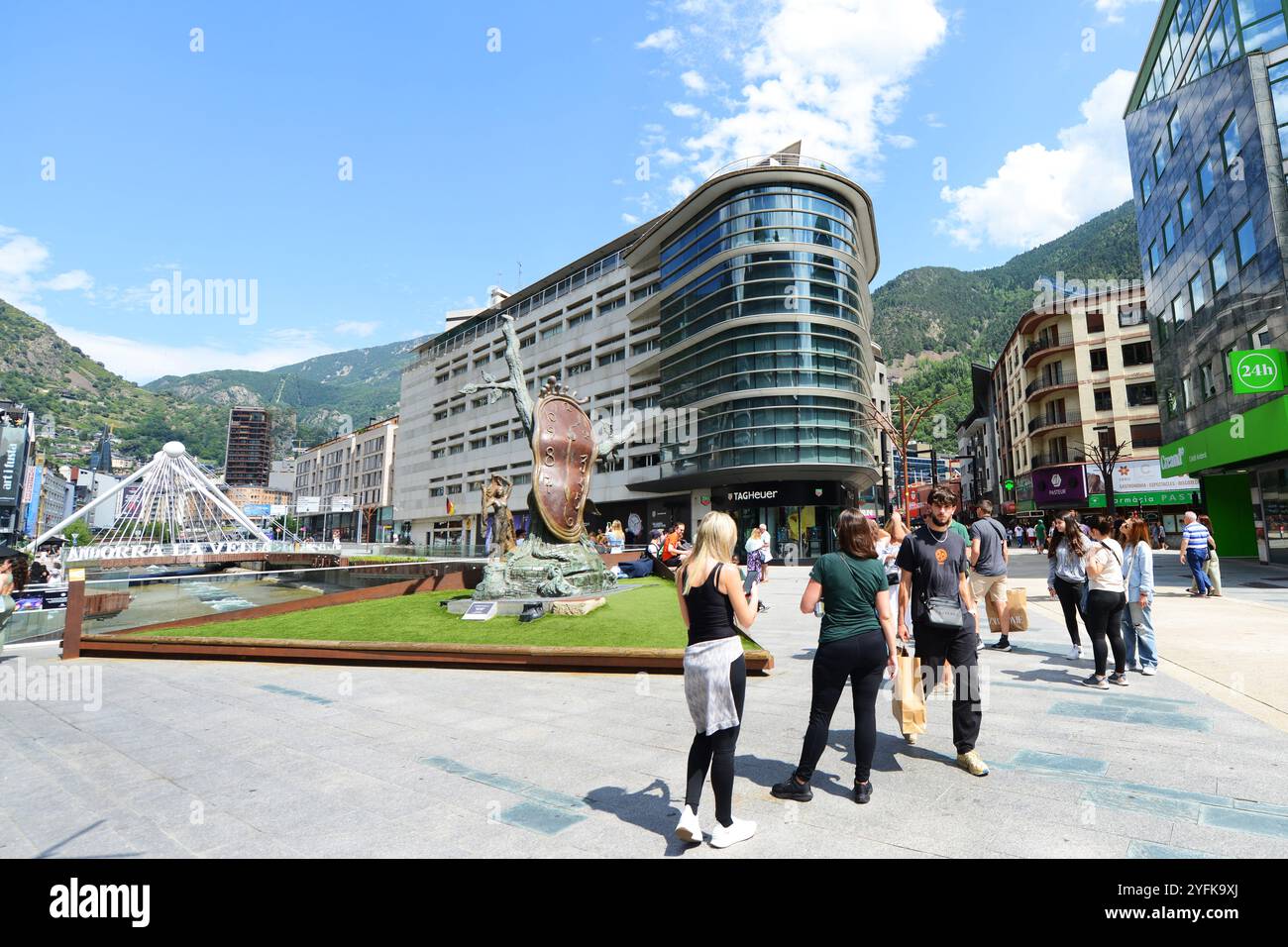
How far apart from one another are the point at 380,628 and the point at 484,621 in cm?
206

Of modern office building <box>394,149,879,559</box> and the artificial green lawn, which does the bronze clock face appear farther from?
modern office building <box>394,149,879,559</box>

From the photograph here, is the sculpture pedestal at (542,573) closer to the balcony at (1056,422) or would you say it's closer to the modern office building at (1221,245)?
the modern office building at (1221,245)

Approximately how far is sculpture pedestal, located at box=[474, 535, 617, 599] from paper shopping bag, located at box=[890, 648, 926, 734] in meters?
9.40

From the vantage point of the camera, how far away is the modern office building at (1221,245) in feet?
64.3

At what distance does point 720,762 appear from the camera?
341 centimetres

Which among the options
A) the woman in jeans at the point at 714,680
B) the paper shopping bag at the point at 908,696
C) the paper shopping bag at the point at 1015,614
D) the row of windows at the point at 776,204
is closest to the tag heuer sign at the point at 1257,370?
the paper shopping bag at the point at 1015,614

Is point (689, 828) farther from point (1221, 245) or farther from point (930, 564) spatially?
point (1221, 245)

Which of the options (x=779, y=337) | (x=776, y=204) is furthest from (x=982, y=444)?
(x=776, y=204)

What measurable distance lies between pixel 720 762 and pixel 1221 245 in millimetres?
29639

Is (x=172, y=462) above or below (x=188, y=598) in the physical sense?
above
